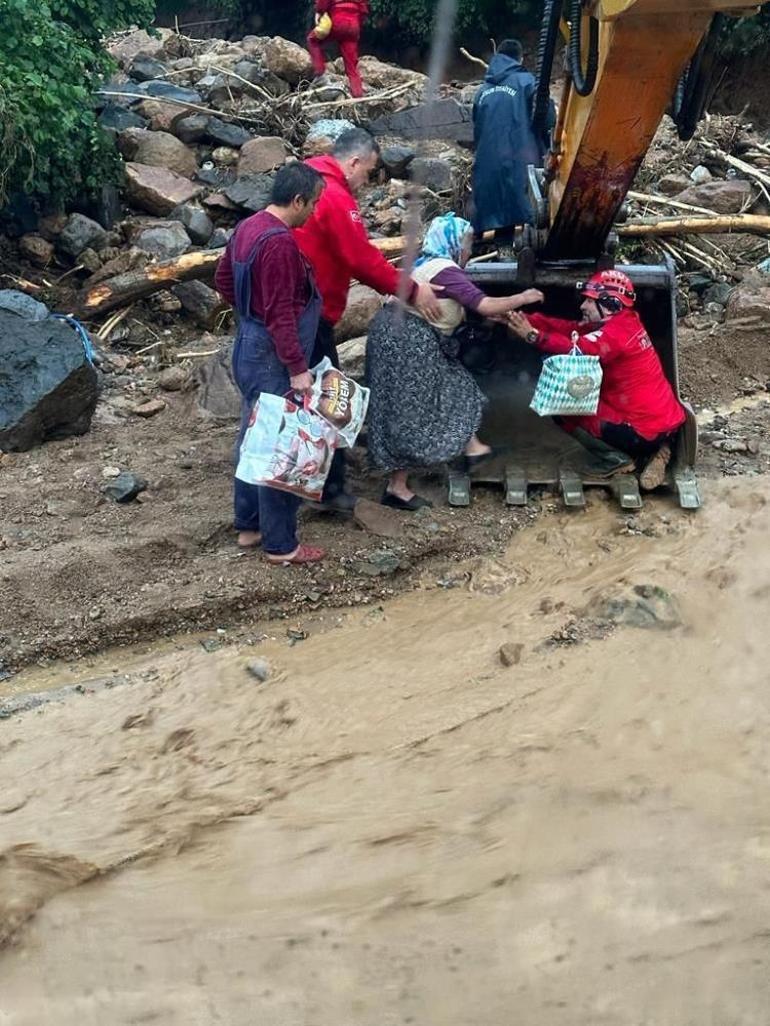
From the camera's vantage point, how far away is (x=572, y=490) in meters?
4.74

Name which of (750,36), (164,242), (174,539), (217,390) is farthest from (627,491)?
(750,36)

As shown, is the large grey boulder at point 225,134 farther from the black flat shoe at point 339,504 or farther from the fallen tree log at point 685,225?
the black flat shoe at point 339,504

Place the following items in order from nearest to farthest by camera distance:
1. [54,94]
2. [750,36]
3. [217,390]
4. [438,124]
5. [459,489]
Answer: [459,489]
[217,390]
[54,94]
[438,124]
[750,36]

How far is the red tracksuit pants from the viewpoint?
998 centimetres

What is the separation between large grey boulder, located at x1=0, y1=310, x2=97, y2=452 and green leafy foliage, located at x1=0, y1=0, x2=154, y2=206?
6.66 ft

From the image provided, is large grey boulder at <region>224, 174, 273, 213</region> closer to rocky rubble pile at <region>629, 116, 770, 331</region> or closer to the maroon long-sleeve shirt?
rocky rubble pile at <region>629, 116, 770, 331</region>

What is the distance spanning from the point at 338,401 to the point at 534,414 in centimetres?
149

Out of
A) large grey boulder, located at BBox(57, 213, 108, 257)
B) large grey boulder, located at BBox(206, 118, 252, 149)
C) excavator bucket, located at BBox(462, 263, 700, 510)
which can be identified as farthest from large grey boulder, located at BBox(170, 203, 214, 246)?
excavator bucket, located at BBox(462, 263, 700, 510)

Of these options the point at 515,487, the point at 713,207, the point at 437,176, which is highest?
the point at 713,207

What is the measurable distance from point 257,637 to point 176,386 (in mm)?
2462

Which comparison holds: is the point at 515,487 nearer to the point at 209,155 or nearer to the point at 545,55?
the point at 545,55

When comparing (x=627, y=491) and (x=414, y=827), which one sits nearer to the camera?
(x=414, y=827)

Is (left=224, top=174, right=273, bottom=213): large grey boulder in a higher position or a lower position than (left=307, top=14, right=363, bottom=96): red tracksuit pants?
lower

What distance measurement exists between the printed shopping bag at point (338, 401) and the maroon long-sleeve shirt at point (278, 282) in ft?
0.51
